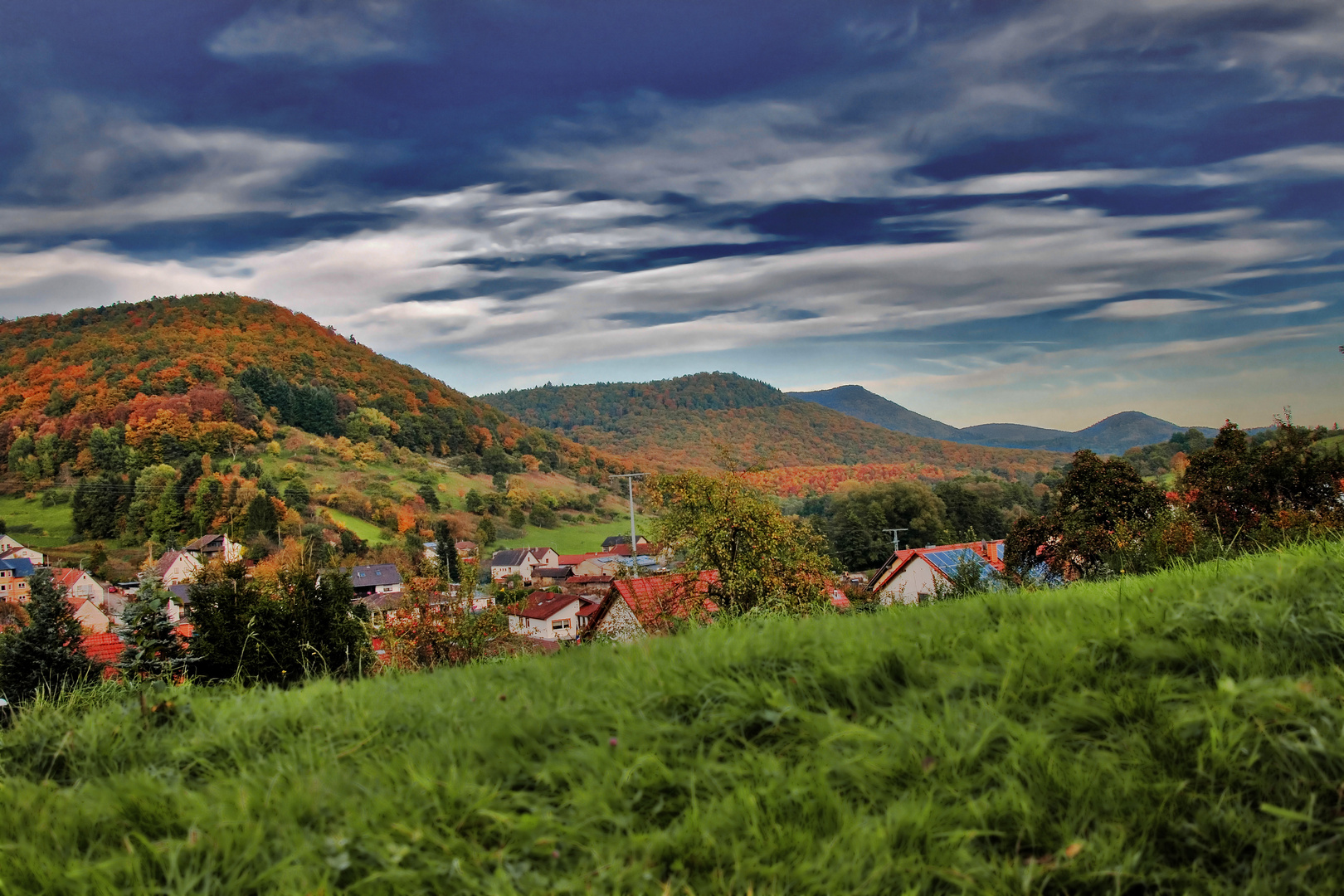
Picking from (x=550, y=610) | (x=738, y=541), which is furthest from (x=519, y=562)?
(x=738, y=541)

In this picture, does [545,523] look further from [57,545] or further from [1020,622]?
[1020,622]

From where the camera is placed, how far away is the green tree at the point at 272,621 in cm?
1237

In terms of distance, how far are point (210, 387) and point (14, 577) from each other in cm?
6393

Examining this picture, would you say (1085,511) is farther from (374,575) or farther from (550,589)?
(374,575)

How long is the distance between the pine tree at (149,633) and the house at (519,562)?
84.4 meters

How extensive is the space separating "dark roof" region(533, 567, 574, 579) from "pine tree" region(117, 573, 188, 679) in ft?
276

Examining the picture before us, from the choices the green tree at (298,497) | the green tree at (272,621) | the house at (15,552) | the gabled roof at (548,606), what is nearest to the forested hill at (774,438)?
the green tree at (298,497)

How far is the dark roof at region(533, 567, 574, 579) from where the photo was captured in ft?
304

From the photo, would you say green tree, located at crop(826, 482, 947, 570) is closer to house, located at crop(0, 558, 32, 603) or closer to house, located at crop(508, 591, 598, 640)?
house, located at crop(508, 591, 598, 640)

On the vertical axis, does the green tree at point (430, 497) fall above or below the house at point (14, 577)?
above

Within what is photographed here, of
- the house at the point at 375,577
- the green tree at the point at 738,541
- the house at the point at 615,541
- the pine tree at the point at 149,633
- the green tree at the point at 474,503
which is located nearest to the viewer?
the pine tree at the point at 149,633

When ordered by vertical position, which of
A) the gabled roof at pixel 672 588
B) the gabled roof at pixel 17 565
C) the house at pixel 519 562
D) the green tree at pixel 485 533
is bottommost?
the house at pixel 519 562

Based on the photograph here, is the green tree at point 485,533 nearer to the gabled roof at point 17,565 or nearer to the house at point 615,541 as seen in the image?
the house at point 615,541

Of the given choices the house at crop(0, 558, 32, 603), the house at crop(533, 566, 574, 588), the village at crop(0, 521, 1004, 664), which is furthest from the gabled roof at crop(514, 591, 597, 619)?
the house at crop(0, 558, 32, 603)
